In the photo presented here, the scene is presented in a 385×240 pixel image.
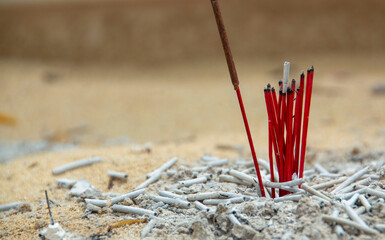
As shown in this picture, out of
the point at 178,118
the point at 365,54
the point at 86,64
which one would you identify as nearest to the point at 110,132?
the point at 178,118

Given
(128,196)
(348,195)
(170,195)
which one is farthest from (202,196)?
(348,195)

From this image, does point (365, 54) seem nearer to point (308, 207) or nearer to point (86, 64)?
point (86, 64)

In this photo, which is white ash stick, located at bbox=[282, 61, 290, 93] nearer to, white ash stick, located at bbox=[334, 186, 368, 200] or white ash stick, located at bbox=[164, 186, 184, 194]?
white ash stick, located at bbox=[334, 186, 368, 200]

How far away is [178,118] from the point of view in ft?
19.7

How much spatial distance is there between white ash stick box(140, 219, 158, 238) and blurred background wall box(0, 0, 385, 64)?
6.44 meters

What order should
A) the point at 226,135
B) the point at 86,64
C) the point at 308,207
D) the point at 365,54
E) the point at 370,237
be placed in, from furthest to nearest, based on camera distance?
the point at 86,64
the point at 365,54
the point at 226,135
the point at 308,207
the point at 370,237

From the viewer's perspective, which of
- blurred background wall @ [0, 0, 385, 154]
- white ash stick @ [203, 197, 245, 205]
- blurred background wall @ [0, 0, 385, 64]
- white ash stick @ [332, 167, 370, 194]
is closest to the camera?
white ash stick @ [203, 197, 245, 205]

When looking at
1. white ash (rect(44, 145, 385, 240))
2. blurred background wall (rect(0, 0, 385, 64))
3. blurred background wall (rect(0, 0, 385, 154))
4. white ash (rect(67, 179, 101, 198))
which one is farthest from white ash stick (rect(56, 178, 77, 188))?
blurred background wall (rect(0, 0, 385, 64))

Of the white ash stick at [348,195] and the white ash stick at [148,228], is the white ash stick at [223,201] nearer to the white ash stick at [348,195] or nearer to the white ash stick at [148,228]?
the white ash stick at [148,228]

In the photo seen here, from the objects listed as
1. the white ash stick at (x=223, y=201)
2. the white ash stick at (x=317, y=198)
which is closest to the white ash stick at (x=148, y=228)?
the white ash stick at (x=223, y=201)

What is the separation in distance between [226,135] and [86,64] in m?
4.62

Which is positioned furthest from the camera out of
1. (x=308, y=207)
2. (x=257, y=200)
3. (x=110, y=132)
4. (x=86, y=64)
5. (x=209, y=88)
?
(x=86, y=64)

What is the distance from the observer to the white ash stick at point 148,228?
1.94 meters

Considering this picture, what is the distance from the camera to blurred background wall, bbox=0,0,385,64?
8.12 meters
